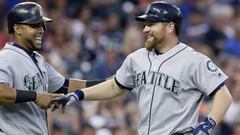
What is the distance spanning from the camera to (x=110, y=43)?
1333cm

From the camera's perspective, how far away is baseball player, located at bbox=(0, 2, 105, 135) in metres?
7.21

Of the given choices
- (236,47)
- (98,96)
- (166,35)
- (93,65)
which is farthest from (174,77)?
(236,47)

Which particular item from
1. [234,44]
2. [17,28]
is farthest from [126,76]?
[234,44]

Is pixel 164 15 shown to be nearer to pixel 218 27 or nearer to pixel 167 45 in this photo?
pixel 167 45

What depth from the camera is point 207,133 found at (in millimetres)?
6883

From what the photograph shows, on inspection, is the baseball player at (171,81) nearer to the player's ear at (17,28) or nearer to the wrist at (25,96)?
the wrist at (25,96)

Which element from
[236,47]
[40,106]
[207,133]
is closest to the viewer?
[207,133]

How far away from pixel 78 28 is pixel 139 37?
104 centimetres

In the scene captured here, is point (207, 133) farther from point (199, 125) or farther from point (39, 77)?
point (39, 77)

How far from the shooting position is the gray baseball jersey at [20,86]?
727 centimetres

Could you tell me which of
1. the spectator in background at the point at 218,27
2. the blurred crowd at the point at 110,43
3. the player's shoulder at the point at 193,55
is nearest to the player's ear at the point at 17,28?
the player's shoulder at the point at 193,55

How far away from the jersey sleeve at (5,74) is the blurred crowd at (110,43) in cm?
382

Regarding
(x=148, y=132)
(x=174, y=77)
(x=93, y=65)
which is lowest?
(x=93, y=65)

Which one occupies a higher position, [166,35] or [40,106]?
[166,35]
